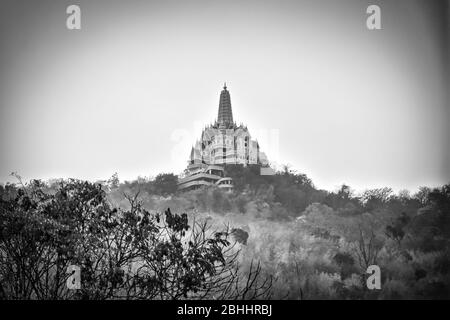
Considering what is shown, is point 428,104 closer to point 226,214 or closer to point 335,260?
point 335,260

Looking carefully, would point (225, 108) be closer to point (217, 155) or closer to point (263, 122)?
point (263, 122)

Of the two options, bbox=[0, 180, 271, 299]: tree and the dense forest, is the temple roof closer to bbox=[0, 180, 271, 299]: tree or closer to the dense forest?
the dense forest

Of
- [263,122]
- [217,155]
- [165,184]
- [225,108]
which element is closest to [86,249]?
[165,184]

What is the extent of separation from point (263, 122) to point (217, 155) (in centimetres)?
91

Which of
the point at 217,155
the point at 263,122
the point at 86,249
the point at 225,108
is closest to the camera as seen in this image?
the point at 86,249

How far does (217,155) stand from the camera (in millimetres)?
8492

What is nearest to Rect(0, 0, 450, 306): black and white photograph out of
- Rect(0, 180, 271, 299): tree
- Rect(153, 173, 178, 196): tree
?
Rect(153, 173, 178, 196): tree

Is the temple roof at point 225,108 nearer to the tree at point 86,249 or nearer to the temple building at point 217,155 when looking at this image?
the temple building at point 217,155

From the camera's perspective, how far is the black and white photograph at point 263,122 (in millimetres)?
7566

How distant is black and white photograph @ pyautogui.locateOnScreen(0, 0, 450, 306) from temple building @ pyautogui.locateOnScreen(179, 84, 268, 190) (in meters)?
0.03

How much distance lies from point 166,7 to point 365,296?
16.0ft

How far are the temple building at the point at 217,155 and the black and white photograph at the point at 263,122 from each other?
3 centimetres

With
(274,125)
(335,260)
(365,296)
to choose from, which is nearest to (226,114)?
(274,125)

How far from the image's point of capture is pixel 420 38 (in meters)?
7.93
